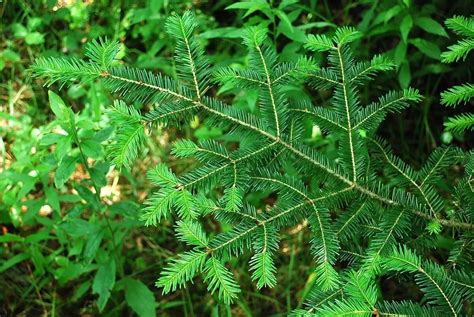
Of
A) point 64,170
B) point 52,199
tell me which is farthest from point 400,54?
point 52,199

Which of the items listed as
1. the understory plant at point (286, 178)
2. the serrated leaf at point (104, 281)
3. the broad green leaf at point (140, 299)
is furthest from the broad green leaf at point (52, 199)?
the understory plant at point (286, 178)

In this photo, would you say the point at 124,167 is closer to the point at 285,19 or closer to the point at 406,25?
the point at 285,19

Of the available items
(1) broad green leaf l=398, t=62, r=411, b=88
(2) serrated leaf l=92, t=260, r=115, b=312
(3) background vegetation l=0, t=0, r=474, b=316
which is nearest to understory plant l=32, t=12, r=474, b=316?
(3) background vegetation l=0, t=0, r=474, b=316

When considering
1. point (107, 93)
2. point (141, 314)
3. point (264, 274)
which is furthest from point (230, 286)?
point (107, 93)

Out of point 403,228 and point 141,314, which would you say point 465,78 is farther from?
point 141,314

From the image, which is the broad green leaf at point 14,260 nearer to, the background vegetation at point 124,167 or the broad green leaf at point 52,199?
the background vegetation at point 124,167

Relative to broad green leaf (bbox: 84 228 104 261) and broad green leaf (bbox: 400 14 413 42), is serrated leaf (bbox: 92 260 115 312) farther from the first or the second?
broad green leaf (bbox: 400 14 413 42)
